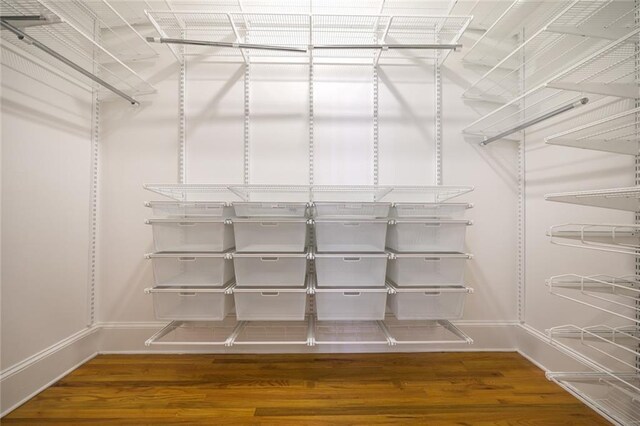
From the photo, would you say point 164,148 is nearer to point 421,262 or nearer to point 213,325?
point 213,325

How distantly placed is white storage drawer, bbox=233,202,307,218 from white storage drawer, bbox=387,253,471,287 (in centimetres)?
52

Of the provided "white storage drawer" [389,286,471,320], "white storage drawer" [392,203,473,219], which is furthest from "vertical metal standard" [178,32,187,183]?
"white storage drawer" [389,286,471,320]

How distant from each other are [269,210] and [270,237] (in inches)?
5.4

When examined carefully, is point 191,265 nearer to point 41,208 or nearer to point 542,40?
point 41,208

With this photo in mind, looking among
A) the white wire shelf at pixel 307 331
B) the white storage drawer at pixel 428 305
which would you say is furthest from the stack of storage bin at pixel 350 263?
the white wire shelf at pixel 307 331

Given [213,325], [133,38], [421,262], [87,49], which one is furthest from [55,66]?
[421,262]

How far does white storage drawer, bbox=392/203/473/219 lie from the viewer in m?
1.29

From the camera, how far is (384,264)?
125 centimetres

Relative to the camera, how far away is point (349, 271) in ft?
4.17

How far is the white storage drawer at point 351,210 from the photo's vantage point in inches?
49.4

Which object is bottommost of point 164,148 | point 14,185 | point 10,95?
point 14,185

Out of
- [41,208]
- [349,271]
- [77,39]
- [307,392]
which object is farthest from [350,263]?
[77,39]

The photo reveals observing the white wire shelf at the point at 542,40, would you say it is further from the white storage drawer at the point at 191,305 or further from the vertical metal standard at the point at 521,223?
the white storage drawer at the point at 191,305

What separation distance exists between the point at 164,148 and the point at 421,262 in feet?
5.37
